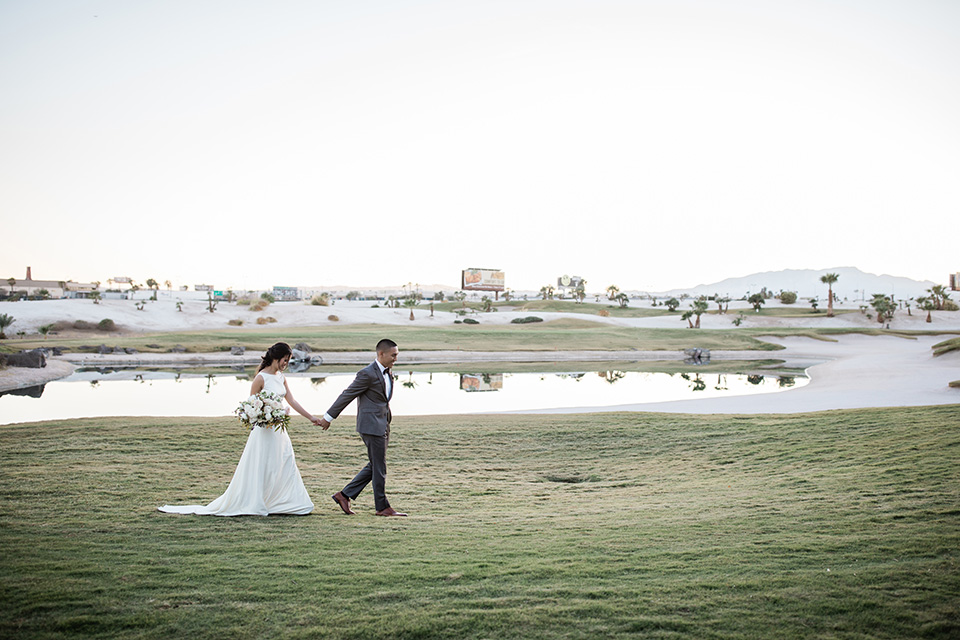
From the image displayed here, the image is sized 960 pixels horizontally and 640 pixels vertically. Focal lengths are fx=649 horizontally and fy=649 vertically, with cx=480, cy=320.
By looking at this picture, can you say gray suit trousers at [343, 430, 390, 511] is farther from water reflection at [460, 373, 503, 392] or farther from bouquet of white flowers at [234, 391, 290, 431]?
water reflection at [460, 373, 503, 392]

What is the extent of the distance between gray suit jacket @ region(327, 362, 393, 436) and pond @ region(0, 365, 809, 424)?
48.6ft

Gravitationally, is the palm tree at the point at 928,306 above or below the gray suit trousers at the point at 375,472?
above

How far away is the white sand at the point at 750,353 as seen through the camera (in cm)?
2391

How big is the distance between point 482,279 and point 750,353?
78641 millimetres

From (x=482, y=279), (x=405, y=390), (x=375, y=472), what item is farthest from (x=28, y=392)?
(x=482, y=279)

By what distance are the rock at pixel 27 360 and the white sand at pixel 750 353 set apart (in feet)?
2.93

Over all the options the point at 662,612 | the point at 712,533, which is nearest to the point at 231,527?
the point at 662,612

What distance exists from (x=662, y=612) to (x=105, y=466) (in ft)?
34.7

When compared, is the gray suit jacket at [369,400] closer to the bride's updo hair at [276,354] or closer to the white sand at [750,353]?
the bride's updo hair at [276,354]

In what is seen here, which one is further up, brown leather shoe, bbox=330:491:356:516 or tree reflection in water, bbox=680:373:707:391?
brown leather shoe, bbox=330:491:356:516

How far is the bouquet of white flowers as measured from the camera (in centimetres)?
805

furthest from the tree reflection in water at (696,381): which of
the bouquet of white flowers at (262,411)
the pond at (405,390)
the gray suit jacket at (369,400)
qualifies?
the bouquet of white flowers at (262,411)

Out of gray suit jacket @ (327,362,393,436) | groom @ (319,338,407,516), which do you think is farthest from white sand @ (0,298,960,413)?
gray suit jacket @ (327,362,393,436)

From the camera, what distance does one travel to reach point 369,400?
27.7 feet
